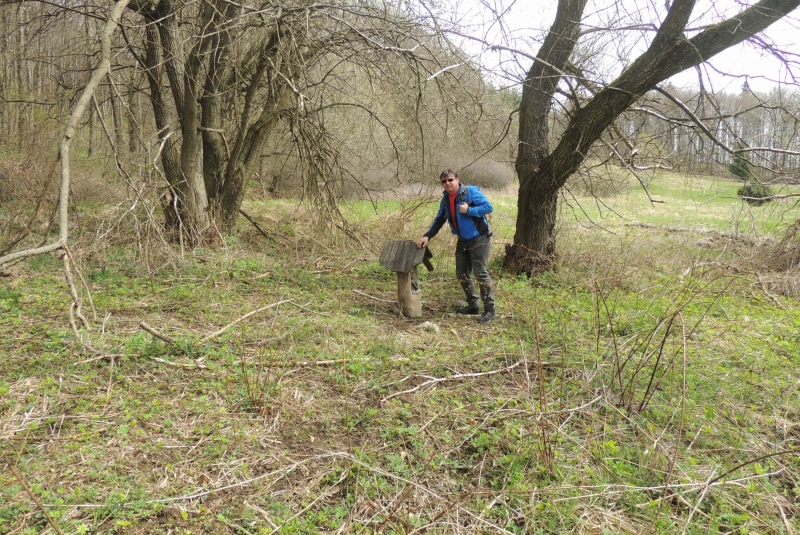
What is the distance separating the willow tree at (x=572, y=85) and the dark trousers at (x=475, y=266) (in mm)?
584

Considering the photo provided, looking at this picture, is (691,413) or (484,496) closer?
(484,496)

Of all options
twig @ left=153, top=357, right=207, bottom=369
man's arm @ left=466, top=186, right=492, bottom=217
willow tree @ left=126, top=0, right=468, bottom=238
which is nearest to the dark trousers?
man's arm @ left=466, top=186, right=492, bottom=217

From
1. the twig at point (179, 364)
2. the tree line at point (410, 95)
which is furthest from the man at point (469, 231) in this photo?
the twig at point (179, 364)

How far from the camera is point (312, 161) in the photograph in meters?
8.95

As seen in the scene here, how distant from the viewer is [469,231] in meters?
6.72

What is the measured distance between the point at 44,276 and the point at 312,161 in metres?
4.10

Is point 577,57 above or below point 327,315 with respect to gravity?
above

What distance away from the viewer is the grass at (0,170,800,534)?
313 centimetres

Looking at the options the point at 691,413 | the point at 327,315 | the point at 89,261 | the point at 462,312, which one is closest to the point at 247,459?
the point at 327,315

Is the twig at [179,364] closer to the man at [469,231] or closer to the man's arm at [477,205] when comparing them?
the man at [469,231]

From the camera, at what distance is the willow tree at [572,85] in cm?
619

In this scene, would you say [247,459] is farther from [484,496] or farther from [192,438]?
[484,496]

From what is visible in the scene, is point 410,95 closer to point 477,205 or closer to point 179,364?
point 477,205

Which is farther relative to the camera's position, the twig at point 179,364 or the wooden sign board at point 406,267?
the wooden sign board at point 406,267
